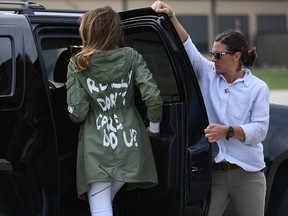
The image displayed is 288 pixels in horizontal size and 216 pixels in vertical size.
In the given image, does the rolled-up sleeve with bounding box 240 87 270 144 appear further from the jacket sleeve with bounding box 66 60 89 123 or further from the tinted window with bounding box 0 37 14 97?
the tinted window with bounding box 0 37 14 97

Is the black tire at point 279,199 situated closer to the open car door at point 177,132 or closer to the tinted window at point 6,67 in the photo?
the open car door at point 177,132

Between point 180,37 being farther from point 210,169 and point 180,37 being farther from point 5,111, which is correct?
point 5,111

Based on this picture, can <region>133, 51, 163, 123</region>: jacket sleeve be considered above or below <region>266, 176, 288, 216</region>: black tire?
above

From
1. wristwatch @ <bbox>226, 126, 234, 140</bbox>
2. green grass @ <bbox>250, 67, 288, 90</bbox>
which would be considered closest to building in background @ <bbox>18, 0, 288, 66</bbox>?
green grass @ <bbox>250, 67, 288, 90</bbox>

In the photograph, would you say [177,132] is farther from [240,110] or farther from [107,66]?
[107,66]

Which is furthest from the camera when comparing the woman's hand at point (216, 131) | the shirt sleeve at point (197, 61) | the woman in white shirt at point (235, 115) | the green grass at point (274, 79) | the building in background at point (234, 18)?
the building in background at point (234, 18)

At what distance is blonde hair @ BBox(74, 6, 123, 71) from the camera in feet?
10.1

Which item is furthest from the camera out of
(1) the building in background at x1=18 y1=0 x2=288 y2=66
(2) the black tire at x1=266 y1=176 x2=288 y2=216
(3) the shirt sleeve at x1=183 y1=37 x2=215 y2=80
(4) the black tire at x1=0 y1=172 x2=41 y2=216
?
(1) the building in background at x1=18 y1=0 x2=288 y2=66

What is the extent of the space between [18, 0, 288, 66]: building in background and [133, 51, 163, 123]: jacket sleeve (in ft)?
112

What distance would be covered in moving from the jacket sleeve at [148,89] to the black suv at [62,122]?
231 millimetres

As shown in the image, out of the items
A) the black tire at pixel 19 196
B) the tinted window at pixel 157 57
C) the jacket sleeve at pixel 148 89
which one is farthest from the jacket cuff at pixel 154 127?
the black tire at pixel 19 196

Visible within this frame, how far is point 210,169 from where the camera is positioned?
11.1 feet

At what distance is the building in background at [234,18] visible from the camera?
125 ft

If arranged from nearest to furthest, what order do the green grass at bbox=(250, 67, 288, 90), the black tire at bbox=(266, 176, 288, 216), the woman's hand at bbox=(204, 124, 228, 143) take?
the woman's hand at bbox=(204, 124, 228, 143), the black tire at bbox=(266, 176, 288, 216), the green grass at bbox=(250, 67, 288, 90)
